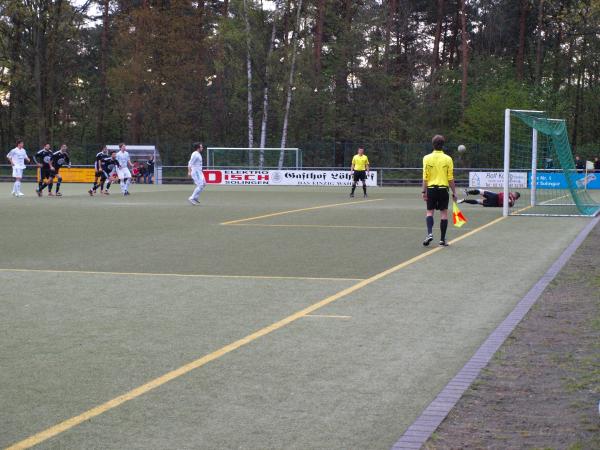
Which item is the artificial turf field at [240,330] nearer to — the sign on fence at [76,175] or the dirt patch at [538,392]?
the dirt patch at [538,392]

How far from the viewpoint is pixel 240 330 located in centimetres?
839

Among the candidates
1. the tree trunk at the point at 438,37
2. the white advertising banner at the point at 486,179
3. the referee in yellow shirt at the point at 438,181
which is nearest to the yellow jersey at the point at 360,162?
the white advertising banner at the point at 486,179

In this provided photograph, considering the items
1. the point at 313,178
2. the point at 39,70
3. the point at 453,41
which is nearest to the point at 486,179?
the point at 313,178

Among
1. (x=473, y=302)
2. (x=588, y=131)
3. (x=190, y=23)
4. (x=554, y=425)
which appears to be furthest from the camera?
(x=588, y=131)

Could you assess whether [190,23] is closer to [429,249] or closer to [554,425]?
[429,249]

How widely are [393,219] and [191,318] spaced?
14304 mm

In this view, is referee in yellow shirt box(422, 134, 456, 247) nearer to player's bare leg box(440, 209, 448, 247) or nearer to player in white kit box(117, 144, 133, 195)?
player's bare leg box(440, 209, 448, 247)

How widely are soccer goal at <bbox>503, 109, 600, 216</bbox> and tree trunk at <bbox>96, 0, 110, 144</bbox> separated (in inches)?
1301

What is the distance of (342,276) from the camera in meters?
12.2

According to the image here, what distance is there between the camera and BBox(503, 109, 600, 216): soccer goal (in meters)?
25.6

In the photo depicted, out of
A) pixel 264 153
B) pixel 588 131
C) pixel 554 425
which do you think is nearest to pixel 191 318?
pixel 554 425

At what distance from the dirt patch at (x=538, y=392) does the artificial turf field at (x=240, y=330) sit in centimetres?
31

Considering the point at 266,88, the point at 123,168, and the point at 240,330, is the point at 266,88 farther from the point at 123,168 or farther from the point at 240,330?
the point at 240,330

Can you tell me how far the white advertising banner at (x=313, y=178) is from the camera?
4803 centimetres
